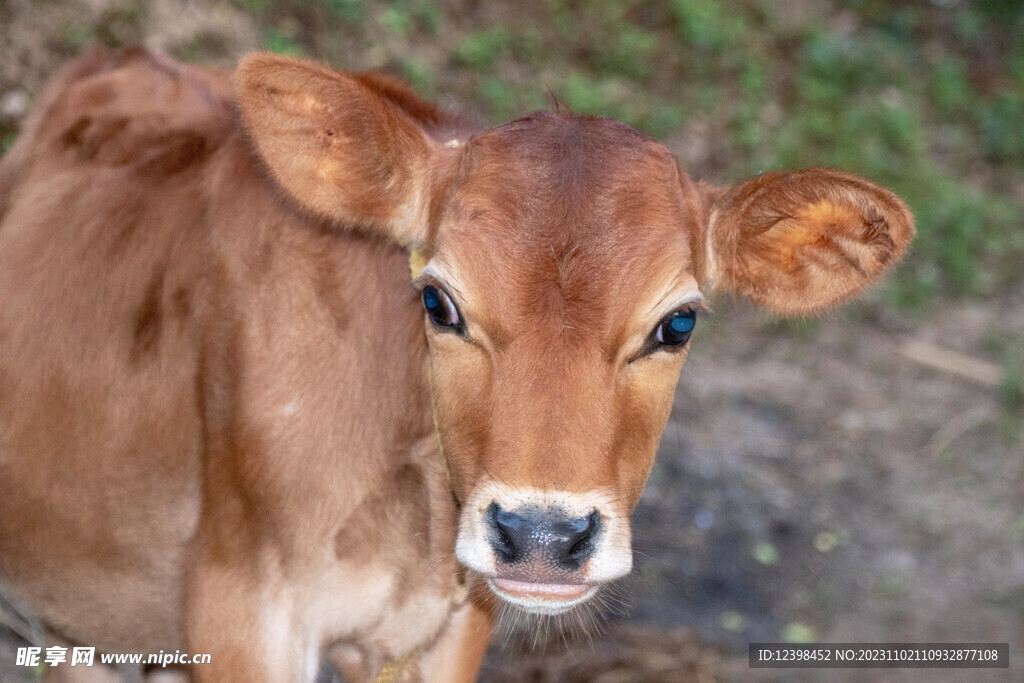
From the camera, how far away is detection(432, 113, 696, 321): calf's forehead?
2631mm

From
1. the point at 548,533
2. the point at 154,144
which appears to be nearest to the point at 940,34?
the point at 154,144

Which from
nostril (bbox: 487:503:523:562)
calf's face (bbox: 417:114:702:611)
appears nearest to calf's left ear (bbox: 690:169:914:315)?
calf's face (bbox: 417:114:702:611)

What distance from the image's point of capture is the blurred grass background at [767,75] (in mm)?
7809

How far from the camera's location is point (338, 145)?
3.05 m

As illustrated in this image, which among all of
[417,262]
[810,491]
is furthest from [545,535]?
[810,491]

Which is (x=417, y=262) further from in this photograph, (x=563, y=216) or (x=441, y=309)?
(x=563, y=216)

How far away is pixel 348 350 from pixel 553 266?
33.8 inches

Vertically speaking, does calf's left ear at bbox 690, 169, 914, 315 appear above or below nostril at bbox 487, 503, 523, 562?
above

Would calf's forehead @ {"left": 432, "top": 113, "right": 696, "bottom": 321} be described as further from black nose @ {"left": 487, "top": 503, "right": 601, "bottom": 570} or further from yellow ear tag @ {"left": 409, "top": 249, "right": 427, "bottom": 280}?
black nose @ {"left": 487, "top": 503, "right": 601, "bottom": 570}

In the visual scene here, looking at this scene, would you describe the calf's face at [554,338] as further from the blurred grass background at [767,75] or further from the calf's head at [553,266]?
the blurred grass background at [767,75]

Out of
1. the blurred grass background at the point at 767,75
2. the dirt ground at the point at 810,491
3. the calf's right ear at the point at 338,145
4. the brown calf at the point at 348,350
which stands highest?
the calf's right ear at the point at 338,145

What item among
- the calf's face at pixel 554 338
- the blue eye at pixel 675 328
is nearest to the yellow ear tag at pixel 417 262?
the calf's face at pixel 554 338

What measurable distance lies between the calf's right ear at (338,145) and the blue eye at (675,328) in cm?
80

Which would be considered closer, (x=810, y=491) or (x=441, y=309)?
(x=441, y=309)
